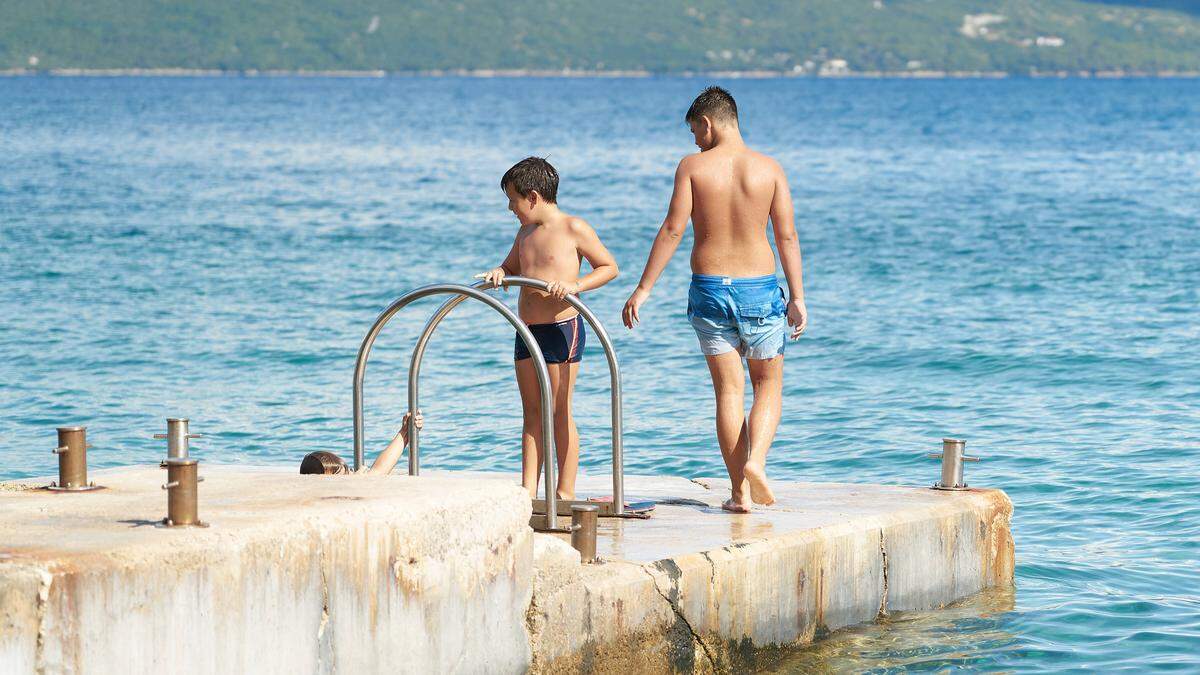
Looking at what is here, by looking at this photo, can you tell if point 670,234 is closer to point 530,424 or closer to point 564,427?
point 564,427

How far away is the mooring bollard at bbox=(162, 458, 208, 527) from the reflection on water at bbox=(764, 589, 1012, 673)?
2.47m

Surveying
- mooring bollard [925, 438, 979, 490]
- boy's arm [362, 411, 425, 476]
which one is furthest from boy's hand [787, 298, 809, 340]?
boy's arm [362, 411, 425, 476]

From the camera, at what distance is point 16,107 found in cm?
9119

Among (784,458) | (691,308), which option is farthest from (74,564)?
(784,458)

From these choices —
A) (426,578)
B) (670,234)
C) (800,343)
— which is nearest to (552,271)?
(670,234)

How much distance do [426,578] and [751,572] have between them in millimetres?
1509

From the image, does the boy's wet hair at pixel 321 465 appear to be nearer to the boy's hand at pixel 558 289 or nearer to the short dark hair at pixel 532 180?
the boy's hand at pixel 558 289

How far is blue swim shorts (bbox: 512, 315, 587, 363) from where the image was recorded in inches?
247

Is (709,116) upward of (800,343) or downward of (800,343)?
upward

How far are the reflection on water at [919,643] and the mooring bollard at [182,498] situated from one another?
247 centimetres

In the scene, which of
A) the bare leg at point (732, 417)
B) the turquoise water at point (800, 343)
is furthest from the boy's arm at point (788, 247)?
the turquoise water at point (800, 343)

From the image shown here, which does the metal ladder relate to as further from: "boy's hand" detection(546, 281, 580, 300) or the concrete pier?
the concrete pier

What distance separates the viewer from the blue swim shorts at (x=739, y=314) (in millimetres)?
6273

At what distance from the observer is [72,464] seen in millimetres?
5227
